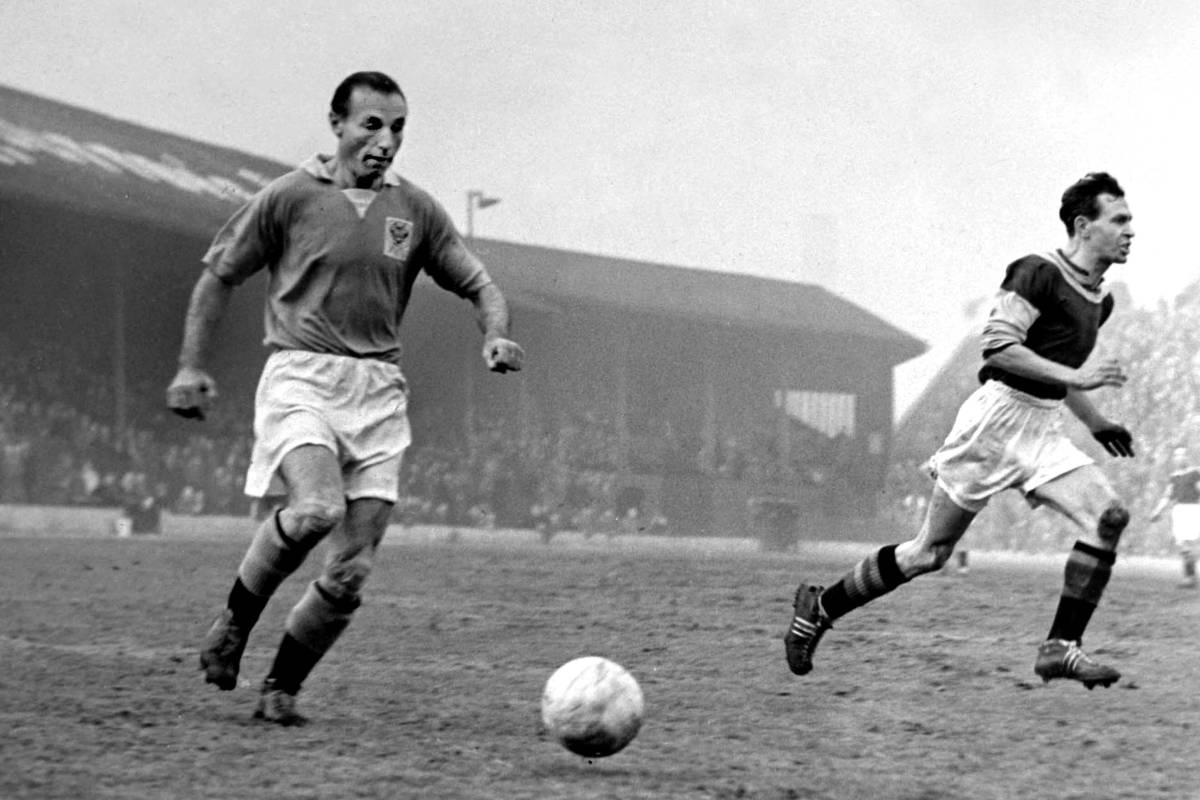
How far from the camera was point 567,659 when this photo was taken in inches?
358

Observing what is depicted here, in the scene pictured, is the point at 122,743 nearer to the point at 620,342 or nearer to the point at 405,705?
the point at 405,705

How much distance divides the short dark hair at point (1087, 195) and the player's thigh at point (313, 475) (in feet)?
11.3

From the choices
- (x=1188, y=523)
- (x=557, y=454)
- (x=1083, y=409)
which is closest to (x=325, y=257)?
(x=1083, y=409)

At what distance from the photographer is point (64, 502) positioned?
2491 centimetres

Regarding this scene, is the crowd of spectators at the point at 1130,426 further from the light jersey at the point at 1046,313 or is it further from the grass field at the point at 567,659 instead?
the light jersey at the point at 1046,313

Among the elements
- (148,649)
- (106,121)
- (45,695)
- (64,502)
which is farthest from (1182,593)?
(106,121)

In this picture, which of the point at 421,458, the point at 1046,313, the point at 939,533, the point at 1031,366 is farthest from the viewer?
the point at 421,458

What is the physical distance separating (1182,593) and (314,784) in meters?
13.8

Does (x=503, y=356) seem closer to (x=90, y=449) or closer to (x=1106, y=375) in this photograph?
(x=1106, y=375)

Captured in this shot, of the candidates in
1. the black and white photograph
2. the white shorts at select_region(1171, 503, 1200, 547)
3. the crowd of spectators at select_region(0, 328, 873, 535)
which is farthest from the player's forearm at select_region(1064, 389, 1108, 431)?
the crowd of spectators at select_region(0, 328, 873, 535)

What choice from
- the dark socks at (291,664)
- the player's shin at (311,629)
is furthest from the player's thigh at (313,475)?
the dark socks at (291,664)

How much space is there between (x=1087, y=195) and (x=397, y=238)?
3116 millimetres

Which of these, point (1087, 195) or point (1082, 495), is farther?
point (1087, 195)

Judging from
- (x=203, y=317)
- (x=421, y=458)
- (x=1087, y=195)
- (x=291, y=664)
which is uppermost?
(x=1087, y=195)
